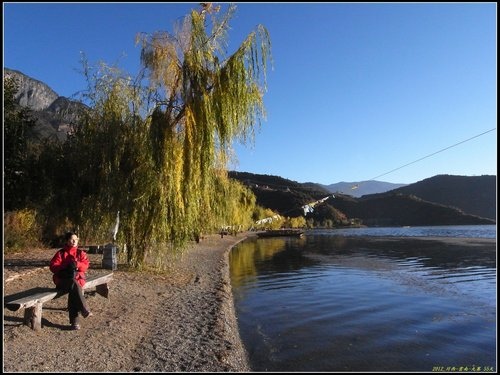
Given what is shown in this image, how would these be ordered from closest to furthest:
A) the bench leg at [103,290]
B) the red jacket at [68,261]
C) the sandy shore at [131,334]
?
the sandy shore at [131,334]
the red jacket at [68,261]
the bench leg at [103,290]

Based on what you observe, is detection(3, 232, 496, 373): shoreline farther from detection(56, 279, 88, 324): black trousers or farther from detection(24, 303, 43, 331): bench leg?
detection(56, 279, 88, 324): black trousers

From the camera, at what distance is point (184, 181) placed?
1204 centimetres

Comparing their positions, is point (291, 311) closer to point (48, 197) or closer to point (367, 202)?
point (48, 197)

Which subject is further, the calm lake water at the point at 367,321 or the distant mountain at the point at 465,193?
the distant mountain at the point at 465,193

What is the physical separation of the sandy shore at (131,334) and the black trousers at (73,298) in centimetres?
28

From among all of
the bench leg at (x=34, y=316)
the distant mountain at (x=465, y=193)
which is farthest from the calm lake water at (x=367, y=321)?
the distant mountain at (x=465, y=193)

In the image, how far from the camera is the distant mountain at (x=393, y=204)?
12488 cm

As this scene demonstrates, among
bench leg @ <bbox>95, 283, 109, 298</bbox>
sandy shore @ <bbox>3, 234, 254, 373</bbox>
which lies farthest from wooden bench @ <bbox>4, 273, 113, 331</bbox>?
bench leg @ <bbox>95, 283, 109, 298</bbox>

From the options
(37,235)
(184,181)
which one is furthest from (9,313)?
(37,235)

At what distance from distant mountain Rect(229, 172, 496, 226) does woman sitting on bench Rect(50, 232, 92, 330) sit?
111 metres

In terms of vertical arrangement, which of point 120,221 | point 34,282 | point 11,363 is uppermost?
point 120,221

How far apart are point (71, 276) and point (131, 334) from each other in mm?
1398

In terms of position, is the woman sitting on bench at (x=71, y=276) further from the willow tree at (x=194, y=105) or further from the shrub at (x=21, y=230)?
the shrub at (x=21, y=230)

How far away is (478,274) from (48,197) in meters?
18.2
